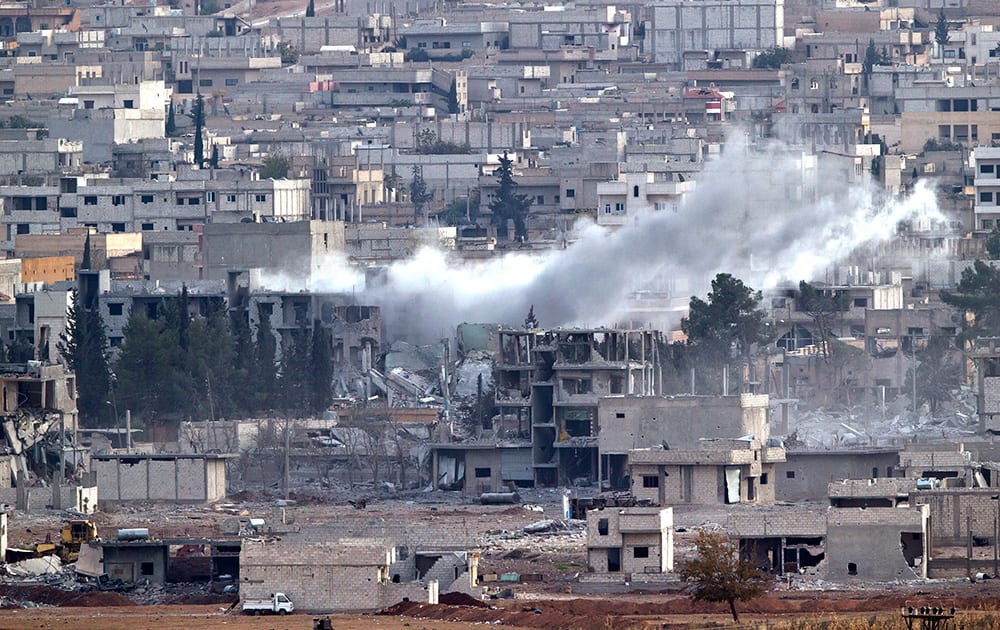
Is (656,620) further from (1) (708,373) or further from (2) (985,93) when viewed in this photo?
(2) (985,93)

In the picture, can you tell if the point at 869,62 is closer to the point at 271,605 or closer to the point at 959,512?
the point at 959,512

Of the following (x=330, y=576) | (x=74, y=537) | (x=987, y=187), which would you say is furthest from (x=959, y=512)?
(x=987, y=187)

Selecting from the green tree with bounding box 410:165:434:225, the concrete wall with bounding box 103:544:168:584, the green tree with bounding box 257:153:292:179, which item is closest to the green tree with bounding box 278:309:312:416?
the concrete wall with bounding box 103:544:168:584

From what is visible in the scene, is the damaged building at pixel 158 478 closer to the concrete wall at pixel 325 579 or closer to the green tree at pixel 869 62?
the concrete wall at pixel 325 579

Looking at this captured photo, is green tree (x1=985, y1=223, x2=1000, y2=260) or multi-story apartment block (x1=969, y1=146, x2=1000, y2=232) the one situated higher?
multi-story apartment block (x1=969, y1=146, x2=1000, y2=232)

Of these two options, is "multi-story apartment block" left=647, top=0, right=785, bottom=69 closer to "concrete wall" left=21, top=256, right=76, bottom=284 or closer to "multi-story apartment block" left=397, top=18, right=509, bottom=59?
"multi-story apartment block" left=397, top=18, right=509, bottom=59

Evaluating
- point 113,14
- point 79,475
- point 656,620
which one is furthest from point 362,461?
point 113,14
